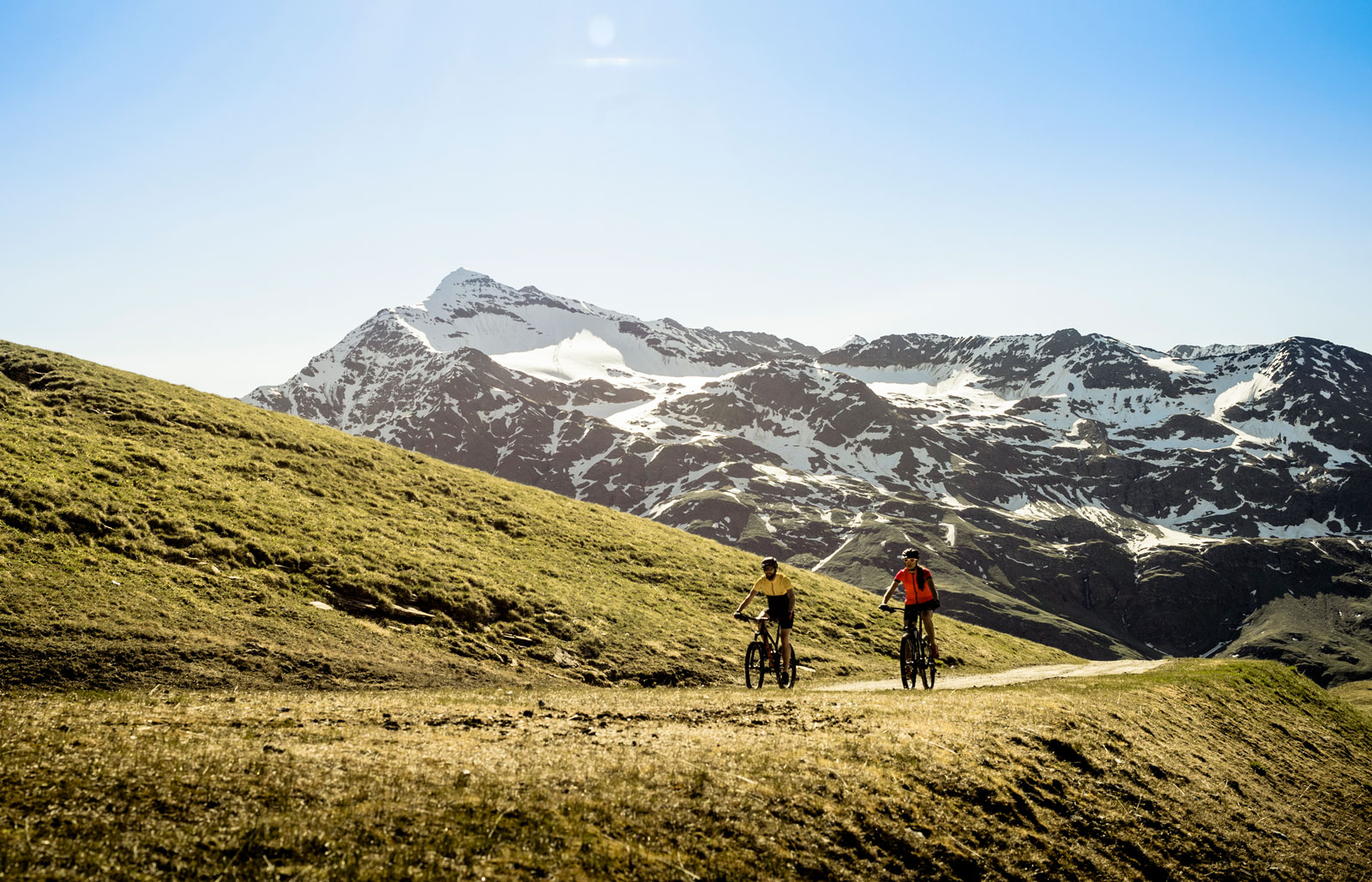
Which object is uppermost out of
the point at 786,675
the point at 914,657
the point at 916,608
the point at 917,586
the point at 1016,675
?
the point at 917,586

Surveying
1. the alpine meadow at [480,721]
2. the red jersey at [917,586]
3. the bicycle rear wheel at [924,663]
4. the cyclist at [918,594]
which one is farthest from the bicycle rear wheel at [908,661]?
the alpine meadow at [480,721]

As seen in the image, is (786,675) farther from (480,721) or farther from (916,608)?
(480,721)

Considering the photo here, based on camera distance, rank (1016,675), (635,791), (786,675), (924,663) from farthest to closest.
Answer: (1016,675) → (924,663) → (786,675) → (635,791)

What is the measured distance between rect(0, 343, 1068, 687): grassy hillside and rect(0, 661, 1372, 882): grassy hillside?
172 inches

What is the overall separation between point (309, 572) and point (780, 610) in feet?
54.2

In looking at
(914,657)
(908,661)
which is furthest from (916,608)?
(908,661)

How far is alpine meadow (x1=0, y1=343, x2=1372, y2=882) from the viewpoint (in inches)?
353

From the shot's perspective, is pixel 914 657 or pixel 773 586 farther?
pixel 914 657

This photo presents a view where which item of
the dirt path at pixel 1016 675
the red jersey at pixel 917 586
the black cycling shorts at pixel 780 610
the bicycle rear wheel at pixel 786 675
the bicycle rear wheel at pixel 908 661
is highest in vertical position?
the red jersey at pixel 917 586

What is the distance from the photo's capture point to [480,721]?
1438cm

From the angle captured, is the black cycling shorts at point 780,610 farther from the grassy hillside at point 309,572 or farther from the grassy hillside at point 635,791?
the grassy hillside at point 309,572

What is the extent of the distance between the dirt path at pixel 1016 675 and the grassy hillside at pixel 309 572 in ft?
10.7

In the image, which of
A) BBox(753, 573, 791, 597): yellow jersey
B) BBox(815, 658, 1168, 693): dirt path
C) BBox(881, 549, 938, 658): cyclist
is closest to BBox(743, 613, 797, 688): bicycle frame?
BBox(753, 573, 791, 597): yellow jersey

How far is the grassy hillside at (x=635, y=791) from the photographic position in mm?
8305
